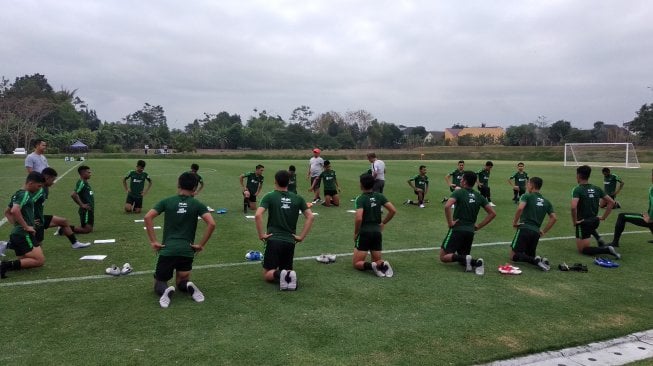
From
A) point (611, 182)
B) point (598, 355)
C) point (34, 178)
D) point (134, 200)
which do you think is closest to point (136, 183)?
point (134, 200)

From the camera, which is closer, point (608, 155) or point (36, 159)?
point (36, 159)

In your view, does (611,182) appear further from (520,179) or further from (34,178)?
(34,178)

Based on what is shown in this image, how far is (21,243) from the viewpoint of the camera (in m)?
7.68

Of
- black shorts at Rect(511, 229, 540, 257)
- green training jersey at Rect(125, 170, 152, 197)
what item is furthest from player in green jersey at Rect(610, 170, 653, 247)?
green training jersey at Rect(125, 170, 152, 197)

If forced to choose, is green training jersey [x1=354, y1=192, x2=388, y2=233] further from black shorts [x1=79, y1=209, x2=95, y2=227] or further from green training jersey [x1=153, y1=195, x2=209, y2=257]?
black shorts [x1=79, y1=209, x2=95, y2=227]

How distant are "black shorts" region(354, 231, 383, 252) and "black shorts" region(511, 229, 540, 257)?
281cm

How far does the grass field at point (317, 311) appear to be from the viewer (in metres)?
4.83

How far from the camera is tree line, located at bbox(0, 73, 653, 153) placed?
79500 mm

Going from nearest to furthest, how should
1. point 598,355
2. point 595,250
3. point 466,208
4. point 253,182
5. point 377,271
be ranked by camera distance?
1. point 598,355
2. point 377,271
3. point 466,208
4. point 595,250
5. point 253,182

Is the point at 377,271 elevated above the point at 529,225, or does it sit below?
below

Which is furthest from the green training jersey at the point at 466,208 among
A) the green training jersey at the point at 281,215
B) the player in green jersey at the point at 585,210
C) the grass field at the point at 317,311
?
the green training jersey at the point at 281,215

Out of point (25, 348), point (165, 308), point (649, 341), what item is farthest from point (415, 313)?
point (25, 348)

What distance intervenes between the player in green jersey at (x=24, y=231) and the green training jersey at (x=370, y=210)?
5.48m

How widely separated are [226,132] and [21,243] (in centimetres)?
9063
